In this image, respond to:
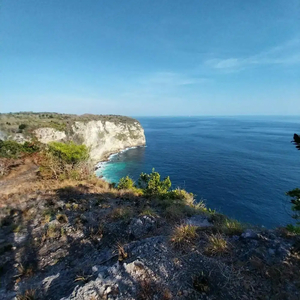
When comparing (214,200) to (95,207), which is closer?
(95,207)

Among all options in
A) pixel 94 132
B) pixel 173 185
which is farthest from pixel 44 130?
pixel 173 185

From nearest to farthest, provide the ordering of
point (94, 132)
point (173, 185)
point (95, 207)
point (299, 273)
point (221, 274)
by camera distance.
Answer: point (299, 273) < point (221, 274) < point (95, 207) < point (173, 185) < point (94, 132)

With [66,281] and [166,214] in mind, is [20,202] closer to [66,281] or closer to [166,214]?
[66,281]

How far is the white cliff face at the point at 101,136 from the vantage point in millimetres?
50938

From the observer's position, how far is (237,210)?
33.6 m

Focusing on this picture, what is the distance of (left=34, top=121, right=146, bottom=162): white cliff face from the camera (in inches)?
2005

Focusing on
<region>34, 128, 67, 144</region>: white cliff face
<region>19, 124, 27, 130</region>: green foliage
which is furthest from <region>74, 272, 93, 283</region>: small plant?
<region>19, 124, 27, 130</region>: green foliage

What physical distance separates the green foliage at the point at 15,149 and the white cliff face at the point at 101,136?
1037 inches

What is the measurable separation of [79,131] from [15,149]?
4557 centimetres

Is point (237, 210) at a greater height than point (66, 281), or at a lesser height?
lesser

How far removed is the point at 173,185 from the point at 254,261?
3956 centimetres

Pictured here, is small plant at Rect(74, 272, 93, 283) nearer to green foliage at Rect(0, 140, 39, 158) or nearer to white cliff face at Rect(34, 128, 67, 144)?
green foliage at Rect(0, 140, 39, 158)

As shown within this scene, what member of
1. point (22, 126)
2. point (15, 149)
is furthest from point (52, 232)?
point (22, 126)

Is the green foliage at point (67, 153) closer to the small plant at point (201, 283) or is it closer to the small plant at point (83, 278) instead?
the small plant at point (83, 278)
